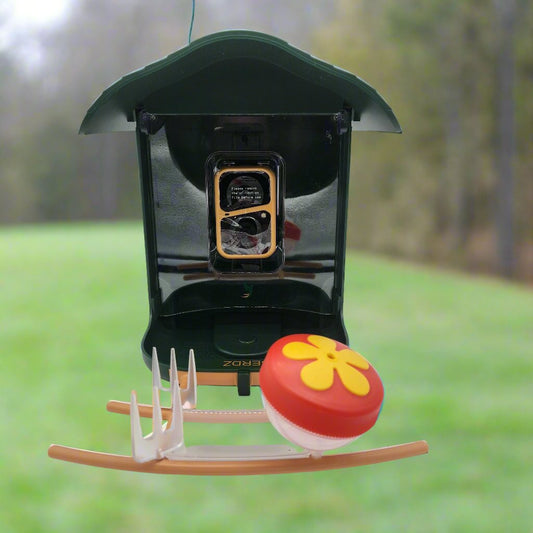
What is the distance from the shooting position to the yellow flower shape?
1115mm

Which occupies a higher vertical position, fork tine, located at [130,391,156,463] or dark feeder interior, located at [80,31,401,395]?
dark feeder interior, located at [80,31,401,395]

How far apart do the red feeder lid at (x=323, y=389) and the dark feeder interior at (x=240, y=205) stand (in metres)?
0.29

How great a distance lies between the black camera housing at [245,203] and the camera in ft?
5.00

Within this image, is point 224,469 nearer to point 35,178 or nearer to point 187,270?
point 187,270

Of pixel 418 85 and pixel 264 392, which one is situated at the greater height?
pixel 418 85

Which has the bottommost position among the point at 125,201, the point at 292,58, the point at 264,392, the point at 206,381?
the point at 125,201

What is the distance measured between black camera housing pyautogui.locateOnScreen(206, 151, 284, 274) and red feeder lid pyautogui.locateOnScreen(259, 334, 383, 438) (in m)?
0.43

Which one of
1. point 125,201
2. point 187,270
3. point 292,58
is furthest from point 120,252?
point 292,58

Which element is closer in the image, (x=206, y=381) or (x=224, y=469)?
(x=224, y=469)

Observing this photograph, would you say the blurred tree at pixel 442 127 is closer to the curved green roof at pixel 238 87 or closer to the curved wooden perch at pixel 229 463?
the curved green roof at pixel 238 87

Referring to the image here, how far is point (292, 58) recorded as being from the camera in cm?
119

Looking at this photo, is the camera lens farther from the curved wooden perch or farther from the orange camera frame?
the curved wooden perch

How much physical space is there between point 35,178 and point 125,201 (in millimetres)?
1257

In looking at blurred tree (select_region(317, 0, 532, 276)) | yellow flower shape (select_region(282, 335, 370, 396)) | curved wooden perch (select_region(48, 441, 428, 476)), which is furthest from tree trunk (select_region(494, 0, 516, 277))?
curved wooden perch (select_region(48, 441, 428, 476))
